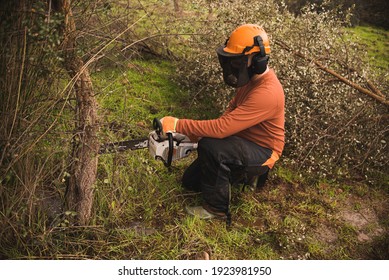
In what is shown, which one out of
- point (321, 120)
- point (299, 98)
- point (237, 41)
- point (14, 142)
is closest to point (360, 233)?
point (321, 120)

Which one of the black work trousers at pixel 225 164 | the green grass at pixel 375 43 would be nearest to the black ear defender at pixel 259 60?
the black work trousers at pixel 225 164

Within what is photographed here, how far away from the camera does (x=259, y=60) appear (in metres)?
2.74

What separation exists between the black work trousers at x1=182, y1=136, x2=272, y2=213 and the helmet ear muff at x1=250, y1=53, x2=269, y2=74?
0.57 metres

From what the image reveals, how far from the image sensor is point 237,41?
2.78 metres

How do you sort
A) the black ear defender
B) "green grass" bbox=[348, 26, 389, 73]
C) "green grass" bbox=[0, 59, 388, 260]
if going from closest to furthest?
"green grass" bbox=[0, 59, 388, 260]
the black ear defender
"green grass" bbox=[348, 26, 389, 73]

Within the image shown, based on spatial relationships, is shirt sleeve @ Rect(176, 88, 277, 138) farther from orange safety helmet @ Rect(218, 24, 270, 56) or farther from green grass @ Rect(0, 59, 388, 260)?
green grass @ Rect(0, 59, 388, 260)

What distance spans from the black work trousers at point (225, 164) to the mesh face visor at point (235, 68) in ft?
1.51

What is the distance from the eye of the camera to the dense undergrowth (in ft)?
8.13

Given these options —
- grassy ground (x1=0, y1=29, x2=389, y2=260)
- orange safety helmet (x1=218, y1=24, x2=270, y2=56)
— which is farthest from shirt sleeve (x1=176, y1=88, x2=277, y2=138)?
grassy ground (x1=0, y1=29, x2=389, y2=260)

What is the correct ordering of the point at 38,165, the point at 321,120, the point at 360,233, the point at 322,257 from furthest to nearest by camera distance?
the point at 321,120 < the point at 360,233 < the point at 322,257 < the point at 38,165

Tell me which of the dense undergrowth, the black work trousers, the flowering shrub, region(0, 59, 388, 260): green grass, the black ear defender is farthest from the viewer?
the flowering shrub

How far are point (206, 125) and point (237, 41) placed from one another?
654 millimetres

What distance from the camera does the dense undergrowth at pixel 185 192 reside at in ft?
8.13
